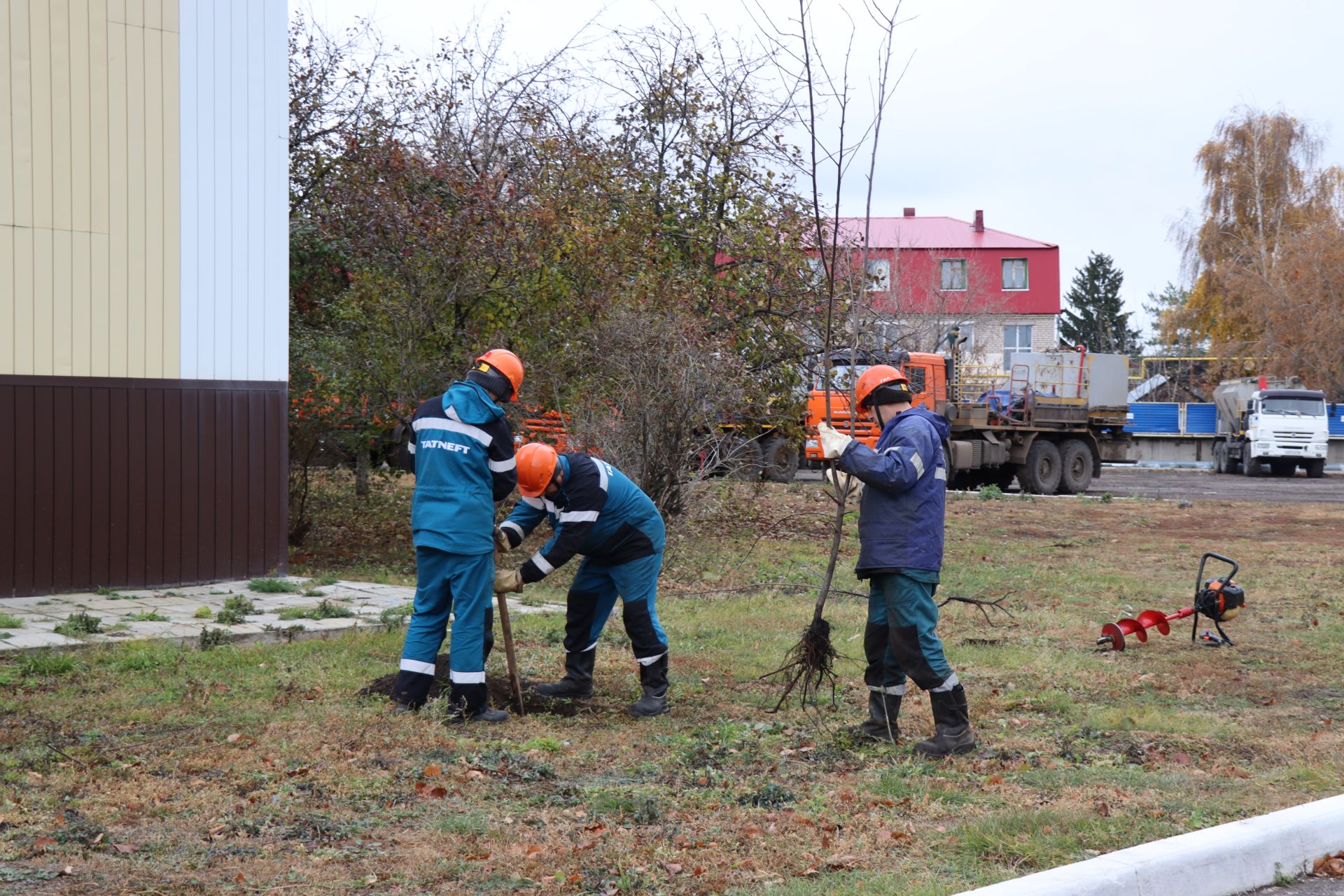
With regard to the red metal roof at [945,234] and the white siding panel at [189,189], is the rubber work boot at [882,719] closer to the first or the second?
the white siding panel at [189,189]

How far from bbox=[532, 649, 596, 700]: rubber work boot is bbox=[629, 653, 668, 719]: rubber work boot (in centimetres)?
38

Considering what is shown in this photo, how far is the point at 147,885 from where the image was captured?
3961 mm

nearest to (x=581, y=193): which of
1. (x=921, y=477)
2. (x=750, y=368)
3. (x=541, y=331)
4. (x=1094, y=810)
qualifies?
(x=541, y=331)

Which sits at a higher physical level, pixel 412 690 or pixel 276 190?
pixel 276 190

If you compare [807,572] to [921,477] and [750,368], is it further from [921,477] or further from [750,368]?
[921,477]

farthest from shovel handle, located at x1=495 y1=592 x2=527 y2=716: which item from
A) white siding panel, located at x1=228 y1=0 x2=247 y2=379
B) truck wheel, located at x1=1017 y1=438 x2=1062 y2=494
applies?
truck wheel, located at x1=1017 y1=438 x2=1062 y2=494

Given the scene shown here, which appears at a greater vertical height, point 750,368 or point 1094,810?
point 750,368

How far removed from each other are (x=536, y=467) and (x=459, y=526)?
48 cm

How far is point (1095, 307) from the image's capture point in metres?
72.4

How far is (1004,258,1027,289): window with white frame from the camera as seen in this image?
2333 inches

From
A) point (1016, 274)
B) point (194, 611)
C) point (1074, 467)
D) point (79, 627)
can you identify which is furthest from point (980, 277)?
point (79, 627)

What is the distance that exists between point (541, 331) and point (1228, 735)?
28.8 ft

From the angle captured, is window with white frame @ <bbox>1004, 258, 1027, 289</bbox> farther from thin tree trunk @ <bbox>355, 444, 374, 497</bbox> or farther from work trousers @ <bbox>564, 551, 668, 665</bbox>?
work trousers @ <bbox>564, 551, 668, 665</bbox>

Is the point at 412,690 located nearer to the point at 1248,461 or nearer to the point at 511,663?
the point at 511,663
